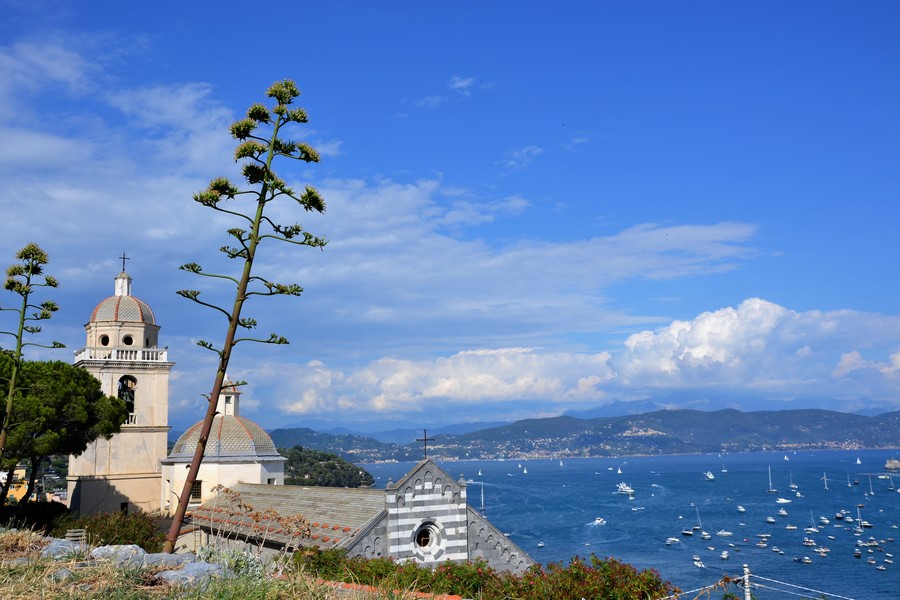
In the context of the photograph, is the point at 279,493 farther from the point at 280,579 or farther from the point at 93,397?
the point at 280,579

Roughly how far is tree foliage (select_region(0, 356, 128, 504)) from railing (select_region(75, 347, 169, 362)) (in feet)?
16.2

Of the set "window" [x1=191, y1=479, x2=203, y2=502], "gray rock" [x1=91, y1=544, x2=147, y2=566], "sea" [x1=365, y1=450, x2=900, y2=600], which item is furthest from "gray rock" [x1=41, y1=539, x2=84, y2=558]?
"sea" [x1=365, y1=450, x2=900, y2=600]

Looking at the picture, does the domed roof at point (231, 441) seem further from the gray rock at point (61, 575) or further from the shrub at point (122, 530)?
the gray rock at point (61, 575)

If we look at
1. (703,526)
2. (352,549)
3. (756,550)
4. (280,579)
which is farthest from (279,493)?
(703,526)

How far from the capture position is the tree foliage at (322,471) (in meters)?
112

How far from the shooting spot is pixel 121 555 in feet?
28.5

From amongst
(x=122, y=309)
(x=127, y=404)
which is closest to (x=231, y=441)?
(x=127, y=404)

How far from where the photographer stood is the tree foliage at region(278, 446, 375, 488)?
367ft

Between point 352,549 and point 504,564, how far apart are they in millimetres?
6143

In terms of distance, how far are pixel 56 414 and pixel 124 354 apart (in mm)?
8833

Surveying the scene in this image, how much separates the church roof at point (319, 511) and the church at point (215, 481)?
60 mm

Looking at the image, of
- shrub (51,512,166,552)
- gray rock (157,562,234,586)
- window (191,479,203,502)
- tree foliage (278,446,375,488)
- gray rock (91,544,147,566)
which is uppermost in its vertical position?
gray rock (91,544,147,566)

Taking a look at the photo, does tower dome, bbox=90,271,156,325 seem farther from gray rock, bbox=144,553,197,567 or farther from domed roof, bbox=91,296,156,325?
gray rock, bbox=144,553,197,567

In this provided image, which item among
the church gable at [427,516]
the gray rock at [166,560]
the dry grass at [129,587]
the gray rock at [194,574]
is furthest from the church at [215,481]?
the dry grass at [129,587]
